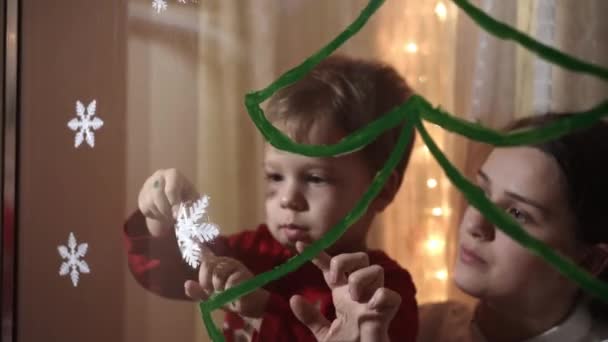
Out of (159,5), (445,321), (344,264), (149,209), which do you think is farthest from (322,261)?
(159,5)

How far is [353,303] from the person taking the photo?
2.06 ft

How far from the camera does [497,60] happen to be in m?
0.60

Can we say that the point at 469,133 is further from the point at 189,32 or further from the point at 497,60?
the point at 189,32

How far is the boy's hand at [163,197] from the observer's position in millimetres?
749

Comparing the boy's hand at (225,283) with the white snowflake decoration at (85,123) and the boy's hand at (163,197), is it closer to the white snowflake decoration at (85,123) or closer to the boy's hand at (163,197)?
the boy's hand at (163,197)

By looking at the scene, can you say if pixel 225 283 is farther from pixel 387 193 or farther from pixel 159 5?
pixel 159 5

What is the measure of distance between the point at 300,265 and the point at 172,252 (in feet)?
0.55

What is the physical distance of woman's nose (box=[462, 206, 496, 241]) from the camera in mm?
587

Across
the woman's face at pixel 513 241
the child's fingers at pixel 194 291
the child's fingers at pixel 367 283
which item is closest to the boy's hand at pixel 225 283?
the child's fingers at pixel 194 291

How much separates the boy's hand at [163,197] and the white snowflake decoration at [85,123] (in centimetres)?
12

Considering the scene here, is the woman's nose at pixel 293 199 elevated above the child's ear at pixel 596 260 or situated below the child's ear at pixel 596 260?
above

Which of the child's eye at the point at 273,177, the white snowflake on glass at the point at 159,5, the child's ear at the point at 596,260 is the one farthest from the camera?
the white snowflake on glass at the point at 159,5

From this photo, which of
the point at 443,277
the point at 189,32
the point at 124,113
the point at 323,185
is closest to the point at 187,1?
the point at 189,32

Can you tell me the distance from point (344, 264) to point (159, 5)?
0.39 meters
